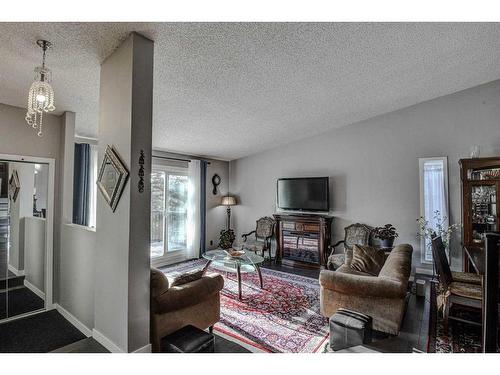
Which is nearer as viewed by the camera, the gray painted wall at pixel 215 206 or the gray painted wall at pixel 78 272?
the gray painted wall at pixel 78 272

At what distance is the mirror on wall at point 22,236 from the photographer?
281 cm

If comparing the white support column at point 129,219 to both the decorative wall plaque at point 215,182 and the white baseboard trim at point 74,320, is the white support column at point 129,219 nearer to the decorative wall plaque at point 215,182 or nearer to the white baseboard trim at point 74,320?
the white baseboard trim at point 74,320

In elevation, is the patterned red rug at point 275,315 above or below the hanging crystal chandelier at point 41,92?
below

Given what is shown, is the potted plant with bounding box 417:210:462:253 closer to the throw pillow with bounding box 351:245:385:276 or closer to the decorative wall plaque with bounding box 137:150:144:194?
the throw pillow with bounding box 351:245:385:276

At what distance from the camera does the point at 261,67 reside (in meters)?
2.63

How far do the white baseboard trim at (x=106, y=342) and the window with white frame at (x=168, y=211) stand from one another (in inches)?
118

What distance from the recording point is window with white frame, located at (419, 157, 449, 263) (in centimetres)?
414

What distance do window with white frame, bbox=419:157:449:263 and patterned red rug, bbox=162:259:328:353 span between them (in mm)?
2010

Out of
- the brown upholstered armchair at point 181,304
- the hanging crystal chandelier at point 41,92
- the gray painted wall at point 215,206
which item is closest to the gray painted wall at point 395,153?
the gray painted wall at point 215,206

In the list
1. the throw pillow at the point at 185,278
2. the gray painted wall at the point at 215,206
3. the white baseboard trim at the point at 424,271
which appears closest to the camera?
the throw pillow at the point at 185,278

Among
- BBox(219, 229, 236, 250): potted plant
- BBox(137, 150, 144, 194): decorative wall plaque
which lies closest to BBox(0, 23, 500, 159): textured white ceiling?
BBox(137, 150, 144, 194): decorative wall plaque

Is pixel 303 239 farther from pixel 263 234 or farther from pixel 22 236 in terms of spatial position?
pixel 22 236
